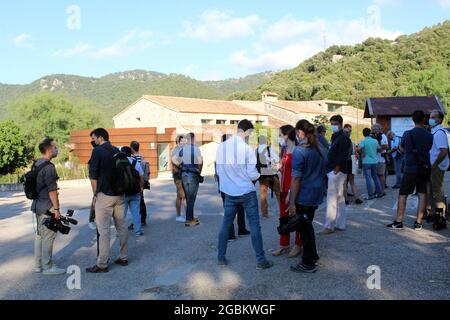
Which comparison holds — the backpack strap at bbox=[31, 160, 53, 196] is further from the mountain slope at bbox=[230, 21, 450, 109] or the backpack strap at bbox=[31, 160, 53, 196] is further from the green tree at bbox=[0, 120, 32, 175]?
the mountain slope at bbox=[230, 21, 450, 109]

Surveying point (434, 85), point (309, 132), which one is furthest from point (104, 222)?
point (434, 85)

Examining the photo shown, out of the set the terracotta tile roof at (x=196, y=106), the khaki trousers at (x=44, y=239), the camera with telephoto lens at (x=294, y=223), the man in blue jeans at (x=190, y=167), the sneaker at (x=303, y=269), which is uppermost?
→ the terracotta tile roof at (x=196, y=106)

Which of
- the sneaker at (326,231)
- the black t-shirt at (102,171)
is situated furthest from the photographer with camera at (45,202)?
the sneaker at (326,231)

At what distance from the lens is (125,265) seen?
5.95 m

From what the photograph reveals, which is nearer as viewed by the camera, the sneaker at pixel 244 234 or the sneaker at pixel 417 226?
the sneaker at pixel 417 226

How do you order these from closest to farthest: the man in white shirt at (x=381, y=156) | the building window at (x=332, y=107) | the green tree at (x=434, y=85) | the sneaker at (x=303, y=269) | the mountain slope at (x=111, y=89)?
the sneaker at (x=303, y=269) → the man in white shirt at (x=381, y=156) → the green tree at (x=434, y=85) → the building window at (x=332, y=107) → the mountain slope at (x=111, y=89)

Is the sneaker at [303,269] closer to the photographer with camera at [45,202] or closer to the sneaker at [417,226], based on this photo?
the sneaker at [417,226]

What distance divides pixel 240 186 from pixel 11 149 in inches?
1056

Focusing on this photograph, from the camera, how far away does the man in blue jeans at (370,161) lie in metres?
10.5

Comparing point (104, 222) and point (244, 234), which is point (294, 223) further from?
Answer: point (104, 222)

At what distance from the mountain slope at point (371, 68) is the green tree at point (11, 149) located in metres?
41.6

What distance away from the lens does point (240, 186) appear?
18.1 ft

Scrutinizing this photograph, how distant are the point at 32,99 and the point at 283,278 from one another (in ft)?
168
